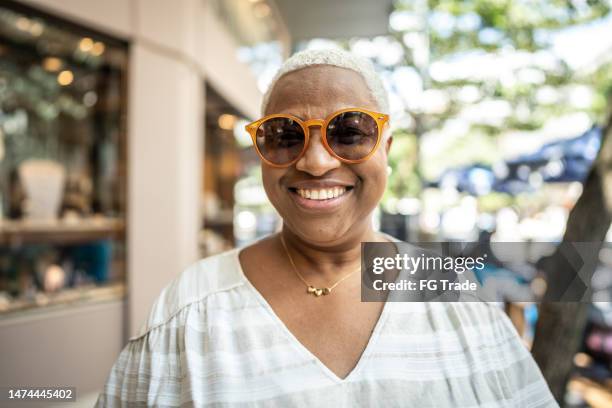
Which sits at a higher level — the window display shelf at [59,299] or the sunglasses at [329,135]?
the sunglasses at [329,135]

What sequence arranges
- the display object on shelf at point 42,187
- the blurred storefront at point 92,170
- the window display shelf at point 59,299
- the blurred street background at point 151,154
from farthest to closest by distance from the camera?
the display object on shelf at point 42,187, the blurred storefront at point 92,170, the window display shelf at point 59,299, the blurred street background at point 151,154

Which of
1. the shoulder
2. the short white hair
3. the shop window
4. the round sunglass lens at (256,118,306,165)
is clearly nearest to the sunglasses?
the round sunglass lens at (256,118,306,165)

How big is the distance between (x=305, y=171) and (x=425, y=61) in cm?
687

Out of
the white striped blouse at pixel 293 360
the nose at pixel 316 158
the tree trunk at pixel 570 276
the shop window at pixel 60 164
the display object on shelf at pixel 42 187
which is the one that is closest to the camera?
the white striped blouse at pixel 293 360

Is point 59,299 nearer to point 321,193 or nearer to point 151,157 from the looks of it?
point 151,157

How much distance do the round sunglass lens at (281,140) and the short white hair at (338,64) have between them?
0.14m

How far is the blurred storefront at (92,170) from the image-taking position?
3830 mm

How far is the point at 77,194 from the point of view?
4.48 metres

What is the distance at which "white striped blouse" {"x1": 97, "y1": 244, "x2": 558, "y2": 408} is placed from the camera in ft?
3.89

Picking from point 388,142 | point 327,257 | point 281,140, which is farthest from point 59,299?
point 388,142

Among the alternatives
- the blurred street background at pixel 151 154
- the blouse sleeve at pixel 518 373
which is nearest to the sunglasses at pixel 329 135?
the blurred street background at pixel 151 154

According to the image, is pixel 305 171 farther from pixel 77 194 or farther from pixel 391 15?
pixel 391 15

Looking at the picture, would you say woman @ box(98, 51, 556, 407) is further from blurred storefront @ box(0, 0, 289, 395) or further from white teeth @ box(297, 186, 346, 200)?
blurred storefront @ box(0, 0, 289, 395)

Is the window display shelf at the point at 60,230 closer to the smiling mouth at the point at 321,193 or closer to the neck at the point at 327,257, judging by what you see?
the neck at the point at 327,257
